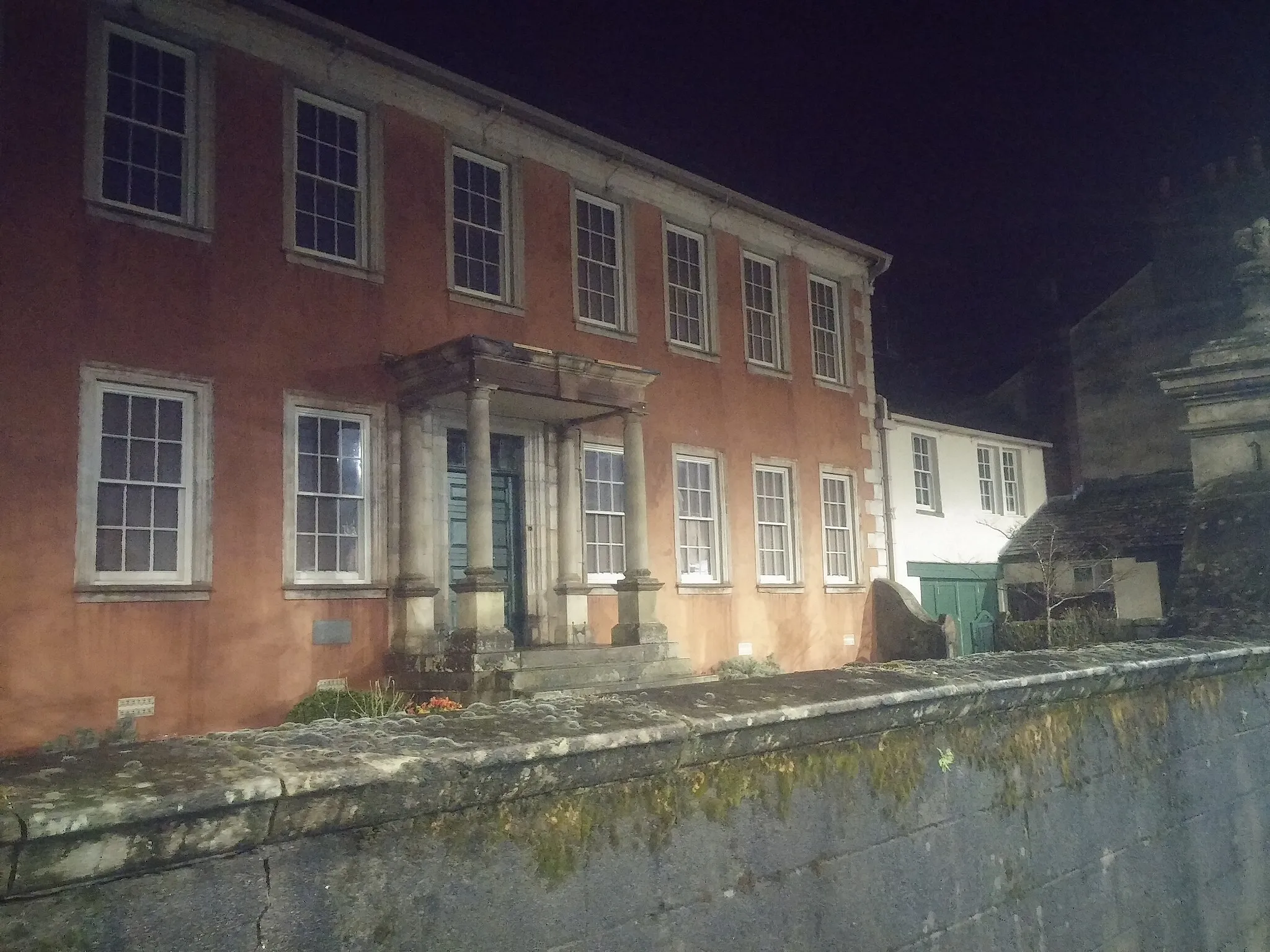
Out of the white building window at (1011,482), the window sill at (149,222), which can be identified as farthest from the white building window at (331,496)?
the white building window at (1011,482)

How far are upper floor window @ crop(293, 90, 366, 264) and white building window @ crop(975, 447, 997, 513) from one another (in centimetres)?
1597

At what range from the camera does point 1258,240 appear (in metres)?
6.38

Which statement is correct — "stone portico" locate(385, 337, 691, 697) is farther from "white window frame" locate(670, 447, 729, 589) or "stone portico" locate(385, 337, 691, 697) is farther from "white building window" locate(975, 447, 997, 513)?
"white building window" locate(975, 447, 997, 513)

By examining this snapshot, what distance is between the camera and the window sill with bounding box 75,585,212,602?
9.56 meters

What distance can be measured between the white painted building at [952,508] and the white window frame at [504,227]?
863cm

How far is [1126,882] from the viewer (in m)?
3.63

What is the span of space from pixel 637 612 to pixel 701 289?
574cm

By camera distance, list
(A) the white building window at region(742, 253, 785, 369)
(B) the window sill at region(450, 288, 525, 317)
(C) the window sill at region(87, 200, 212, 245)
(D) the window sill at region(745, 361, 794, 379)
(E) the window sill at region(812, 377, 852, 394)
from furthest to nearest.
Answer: (E) the window sill at region(812, 377, 852, 394)
(A) the white building window at region(742, 253, 785, 369)
(D) the window sill at region(745, 361, 794, 379)
(B) the window sill at region(450, 288, 525, 317)
(C) the window sill at region(87, 200, 212, 245)

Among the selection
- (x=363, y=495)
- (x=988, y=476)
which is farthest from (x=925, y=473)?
(x=363, y=495)

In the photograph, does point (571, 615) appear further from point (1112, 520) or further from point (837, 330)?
point (1112, 520)

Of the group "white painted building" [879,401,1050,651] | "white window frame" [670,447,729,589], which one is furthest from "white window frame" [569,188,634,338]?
"white painted building" [879,401,1050,651]

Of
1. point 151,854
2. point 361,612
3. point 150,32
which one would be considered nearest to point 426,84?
point 150,32

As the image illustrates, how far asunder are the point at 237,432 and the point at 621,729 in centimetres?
952

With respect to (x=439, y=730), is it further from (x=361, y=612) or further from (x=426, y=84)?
(x=426, y=84)
